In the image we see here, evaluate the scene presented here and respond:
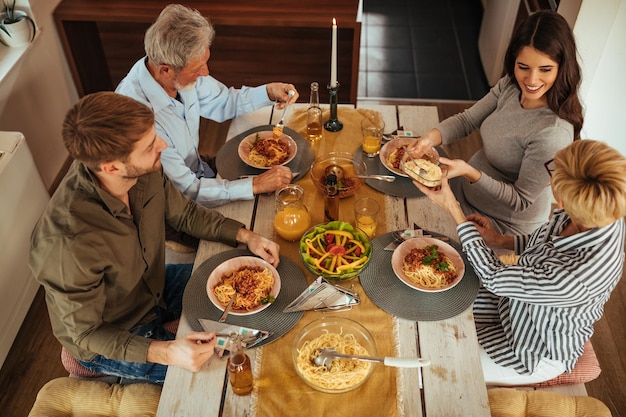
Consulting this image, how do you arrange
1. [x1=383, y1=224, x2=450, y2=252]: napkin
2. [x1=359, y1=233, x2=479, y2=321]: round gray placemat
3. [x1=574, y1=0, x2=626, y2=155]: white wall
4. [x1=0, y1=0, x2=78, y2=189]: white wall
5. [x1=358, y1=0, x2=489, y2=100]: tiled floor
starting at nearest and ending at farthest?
[x1=359, y1=233, x2=479, y2=321]: round gray placemat, [x1=383, y1=224, x2=450, y2=252]: napkin, [x1=0, y1=0, x2=78, y2=189]: white wall, [x1=574, y1=0, x2=626, y2=155]: white wall, [x1=358, y1=0, x2=489, y2=100]: tiled floor

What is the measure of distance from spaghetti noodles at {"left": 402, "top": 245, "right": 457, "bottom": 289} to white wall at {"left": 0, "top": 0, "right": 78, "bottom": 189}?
2265mm

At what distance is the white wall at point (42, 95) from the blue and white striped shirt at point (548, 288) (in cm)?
242

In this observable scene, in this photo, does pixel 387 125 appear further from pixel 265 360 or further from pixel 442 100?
pixel 442 100

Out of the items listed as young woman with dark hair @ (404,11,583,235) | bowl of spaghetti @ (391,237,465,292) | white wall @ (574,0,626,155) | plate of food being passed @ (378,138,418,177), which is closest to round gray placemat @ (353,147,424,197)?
plate of food being passed @ (378,138,418,177)

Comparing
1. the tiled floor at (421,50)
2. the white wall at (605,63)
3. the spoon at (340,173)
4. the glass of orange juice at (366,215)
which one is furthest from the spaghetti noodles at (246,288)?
the tiled floor at (421,50)

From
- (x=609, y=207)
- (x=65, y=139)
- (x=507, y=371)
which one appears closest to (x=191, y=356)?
(x=65, y=139)

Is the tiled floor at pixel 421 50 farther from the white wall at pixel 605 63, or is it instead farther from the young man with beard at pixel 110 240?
the young man with beard at pixel 110 240

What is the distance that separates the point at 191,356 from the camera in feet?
5.27

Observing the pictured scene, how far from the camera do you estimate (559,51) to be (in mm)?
2113

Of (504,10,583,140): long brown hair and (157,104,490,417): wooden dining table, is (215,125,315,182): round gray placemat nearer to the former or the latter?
(157,104,490,417): wooden dining table

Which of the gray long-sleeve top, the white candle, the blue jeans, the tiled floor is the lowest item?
the tiled floor

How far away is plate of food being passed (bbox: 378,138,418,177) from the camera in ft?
7.46

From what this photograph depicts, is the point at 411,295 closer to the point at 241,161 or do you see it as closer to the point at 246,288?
the point at 246,288

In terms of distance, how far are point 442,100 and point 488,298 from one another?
244cm
